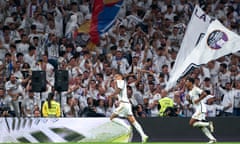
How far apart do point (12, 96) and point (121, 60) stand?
4401 mm

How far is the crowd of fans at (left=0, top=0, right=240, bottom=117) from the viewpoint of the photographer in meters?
29.8

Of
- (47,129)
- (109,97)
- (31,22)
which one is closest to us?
(47,129)

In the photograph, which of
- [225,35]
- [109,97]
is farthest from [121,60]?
[225,35]

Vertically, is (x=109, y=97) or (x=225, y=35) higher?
(x=225, y=35)

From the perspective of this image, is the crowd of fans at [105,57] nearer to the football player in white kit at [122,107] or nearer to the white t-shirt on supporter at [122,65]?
the white t-shirt on supporter at [122,65]

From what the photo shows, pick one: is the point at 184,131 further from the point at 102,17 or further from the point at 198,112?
the point at 102,17

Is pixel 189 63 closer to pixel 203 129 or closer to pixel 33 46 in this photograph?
pixel 203 129

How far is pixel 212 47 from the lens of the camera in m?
29.5

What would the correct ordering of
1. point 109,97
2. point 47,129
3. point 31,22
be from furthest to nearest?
1. point 31,22
2. point 109,97
3. point 47,129

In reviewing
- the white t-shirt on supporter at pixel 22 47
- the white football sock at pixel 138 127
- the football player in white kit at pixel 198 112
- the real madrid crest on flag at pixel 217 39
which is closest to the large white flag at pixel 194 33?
the real madrid crest on flag at pixel 217 39

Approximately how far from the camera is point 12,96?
29203 millimetres

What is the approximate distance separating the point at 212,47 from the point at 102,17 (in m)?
5.13

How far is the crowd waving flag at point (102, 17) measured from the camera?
3269cm

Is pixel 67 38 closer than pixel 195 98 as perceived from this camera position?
Result: No
